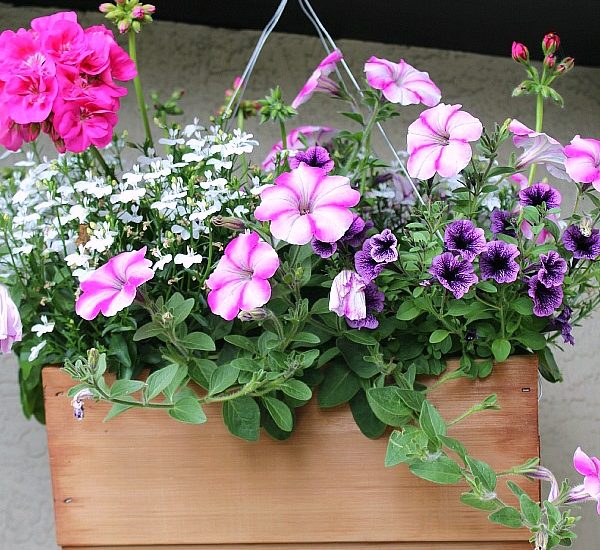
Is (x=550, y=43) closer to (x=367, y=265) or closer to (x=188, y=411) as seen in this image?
(x=367, y=265)

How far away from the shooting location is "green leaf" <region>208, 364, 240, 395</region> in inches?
25.2

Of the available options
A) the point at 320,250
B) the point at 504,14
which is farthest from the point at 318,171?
the point at 504,14

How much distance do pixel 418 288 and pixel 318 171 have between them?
134mm

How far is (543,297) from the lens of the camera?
0.64 meters

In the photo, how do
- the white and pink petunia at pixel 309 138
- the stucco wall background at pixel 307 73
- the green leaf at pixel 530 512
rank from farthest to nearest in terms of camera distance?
1. the stucco wall background at pixel 307 73
2. the white and pink petunia at pixel 309 138
3. the green leaf at pixel 530 512

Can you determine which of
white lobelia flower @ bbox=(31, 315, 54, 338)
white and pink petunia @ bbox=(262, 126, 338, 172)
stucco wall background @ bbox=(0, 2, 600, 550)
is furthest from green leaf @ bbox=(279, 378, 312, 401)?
stucco wall background @ bbox=(0, 2, 600, 550)

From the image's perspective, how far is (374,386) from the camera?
662mm

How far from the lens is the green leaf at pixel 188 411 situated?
2.00 feet

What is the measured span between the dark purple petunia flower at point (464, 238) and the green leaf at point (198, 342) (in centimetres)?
22

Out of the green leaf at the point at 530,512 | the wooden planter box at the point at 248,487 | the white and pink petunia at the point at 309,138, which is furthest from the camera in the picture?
the white and pink petunia at the point at 309,138

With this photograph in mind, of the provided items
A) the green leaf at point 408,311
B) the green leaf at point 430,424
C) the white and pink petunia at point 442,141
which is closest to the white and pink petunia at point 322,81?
the white and pink petunia at point 442,141

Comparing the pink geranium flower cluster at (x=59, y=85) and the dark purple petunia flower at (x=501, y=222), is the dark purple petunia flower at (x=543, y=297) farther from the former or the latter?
the pink geranium flower cluster at (x=59, y=85)

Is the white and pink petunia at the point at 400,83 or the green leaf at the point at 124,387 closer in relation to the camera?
the green leaf at the point at 124,387

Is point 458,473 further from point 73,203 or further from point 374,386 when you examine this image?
point 73,203
